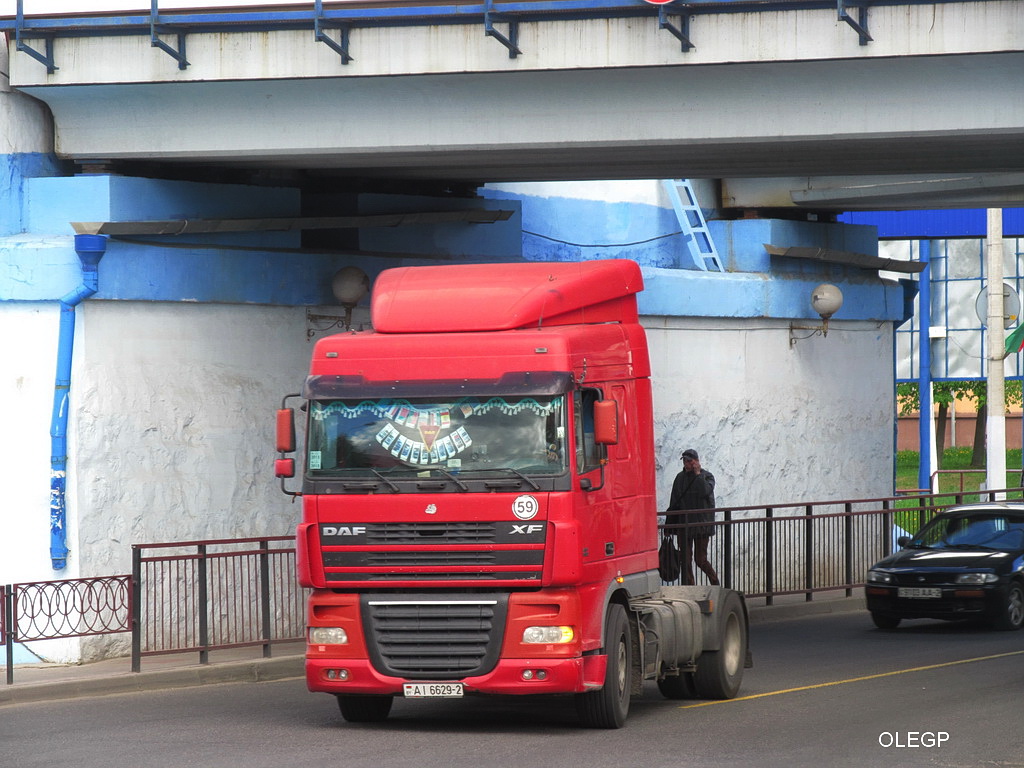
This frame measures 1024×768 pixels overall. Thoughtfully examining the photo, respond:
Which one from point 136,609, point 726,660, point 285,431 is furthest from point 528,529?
point 136,609

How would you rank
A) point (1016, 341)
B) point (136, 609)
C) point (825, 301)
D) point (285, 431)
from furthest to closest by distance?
point (1016, 341)
point (825, 301)
point (136, 609)
point (285, 431)

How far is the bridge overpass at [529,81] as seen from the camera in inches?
591

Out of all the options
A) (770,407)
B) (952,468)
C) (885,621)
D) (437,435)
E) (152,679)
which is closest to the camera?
(437,435)

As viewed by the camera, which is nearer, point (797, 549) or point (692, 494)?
point (692, 494)

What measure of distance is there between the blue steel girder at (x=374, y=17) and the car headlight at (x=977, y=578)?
7.06 meters

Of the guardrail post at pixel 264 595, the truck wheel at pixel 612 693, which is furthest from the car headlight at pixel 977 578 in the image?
the truck wheel at pixel 612 693

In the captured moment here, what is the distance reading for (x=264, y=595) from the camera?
15930mm

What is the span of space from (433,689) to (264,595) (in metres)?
4.83

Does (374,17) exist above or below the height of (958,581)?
above

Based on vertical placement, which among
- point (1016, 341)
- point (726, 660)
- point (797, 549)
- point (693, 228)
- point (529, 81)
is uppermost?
point (529, 81)

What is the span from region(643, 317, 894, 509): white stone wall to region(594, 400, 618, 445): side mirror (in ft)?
39.4

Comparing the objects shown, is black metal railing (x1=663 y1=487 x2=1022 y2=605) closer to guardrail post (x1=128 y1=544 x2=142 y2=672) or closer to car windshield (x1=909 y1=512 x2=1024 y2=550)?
car windshield (x1=909 y1=512 x2=1024 y2=550)

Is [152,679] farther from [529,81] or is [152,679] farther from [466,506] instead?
[529,81]

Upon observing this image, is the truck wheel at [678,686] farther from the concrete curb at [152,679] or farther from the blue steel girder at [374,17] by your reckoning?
the blue steel girder at [374,17]
